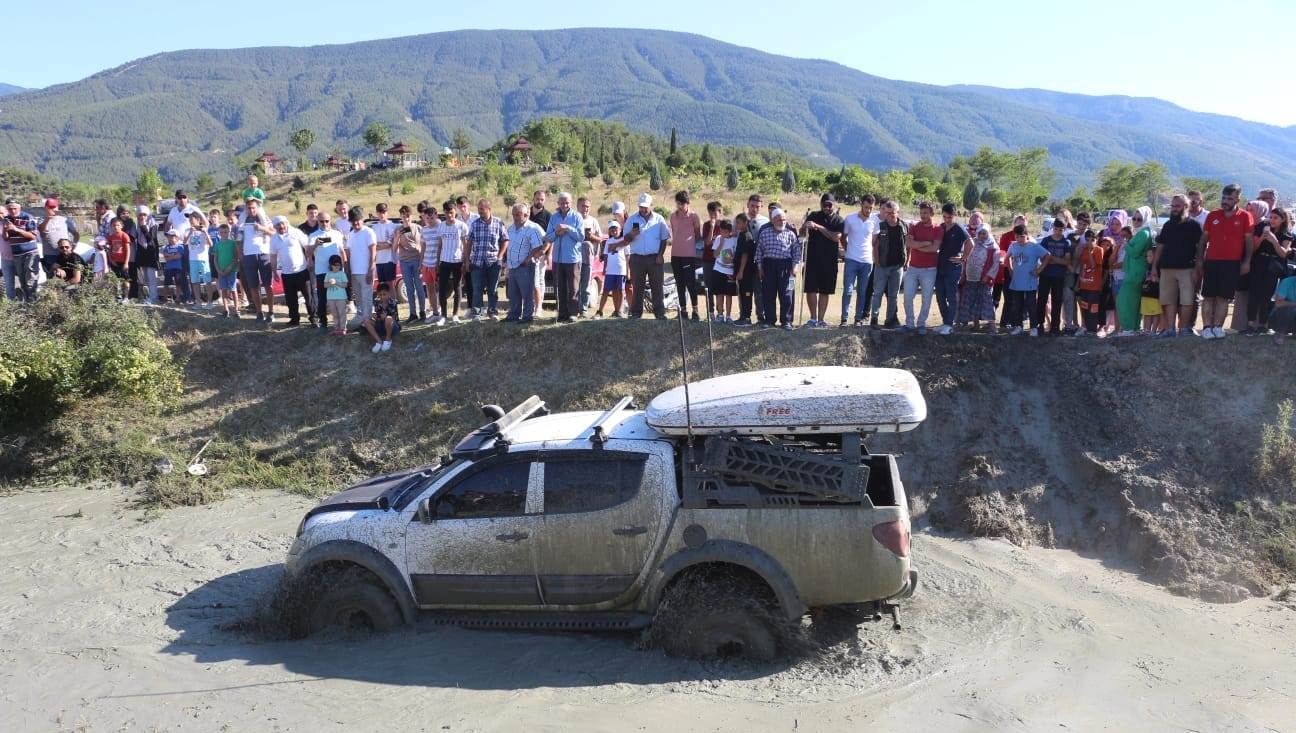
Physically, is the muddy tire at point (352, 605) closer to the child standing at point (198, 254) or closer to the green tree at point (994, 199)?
the child standing at point (198, 254)

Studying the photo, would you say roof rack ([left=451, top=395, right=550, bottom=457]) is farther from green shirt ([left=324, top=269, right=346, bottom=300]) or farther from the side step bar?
green shirt ([left=324, top=269, right=346, bottom=300])

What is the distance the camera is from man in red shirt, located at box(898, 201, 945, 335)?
12516mm

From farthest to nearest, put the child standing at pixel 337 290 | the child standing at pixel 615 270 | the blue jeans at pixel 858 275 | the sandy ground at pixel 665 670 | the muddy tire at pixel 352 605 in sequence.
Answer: the child standing at pixel 615 270
the child standing at pixel 337 290
the blue jeans at pixel 858 275
the muddy tire at pixel 352 605
the sandy ground at pixel 665 670

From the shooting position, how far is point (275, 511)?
10.7 m

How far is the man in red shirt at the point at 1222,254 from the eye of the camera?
37.2 feet

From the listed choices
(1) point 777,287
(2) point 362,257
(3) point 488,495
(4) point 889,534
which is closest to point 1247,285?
(1) point 777,287

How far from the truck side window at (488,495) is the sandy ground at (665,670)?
3.30ft

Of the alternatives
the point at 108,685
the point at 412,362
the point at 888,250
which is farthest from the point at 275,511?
the point at 888,250

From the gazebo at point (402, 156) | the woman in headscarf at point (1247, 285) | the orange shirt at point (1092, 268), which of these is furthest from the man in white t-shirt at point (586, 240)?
the gazebo at point (402, 156)

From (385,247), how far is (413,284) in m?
0.71

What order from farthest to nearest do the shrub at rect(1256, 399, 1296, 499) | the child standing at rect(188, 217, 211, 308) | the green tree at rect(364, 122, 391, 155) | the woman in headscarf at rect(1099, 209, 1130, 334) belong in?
1. the green tree at rect(364, 122, 391, 155)
2. the child standing at rect(188, 217, 211, 308)
3. the woman in headscarf at rect(1099, 209, 1130, 334)
4. the shrub at rect(1256, 399, 1296, 499)

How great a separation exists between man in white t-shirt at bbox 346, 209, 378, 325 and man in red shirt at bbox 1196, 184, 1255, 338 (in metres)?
11.4

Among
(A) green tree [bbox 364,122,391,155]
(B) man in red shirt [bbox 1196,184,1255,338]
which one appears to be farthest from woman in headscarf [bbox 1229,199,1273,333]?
(A) green tree [bbox 364,122,391,155]

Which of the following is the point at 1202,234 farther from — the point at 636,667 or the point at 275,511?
the point at 275,511
